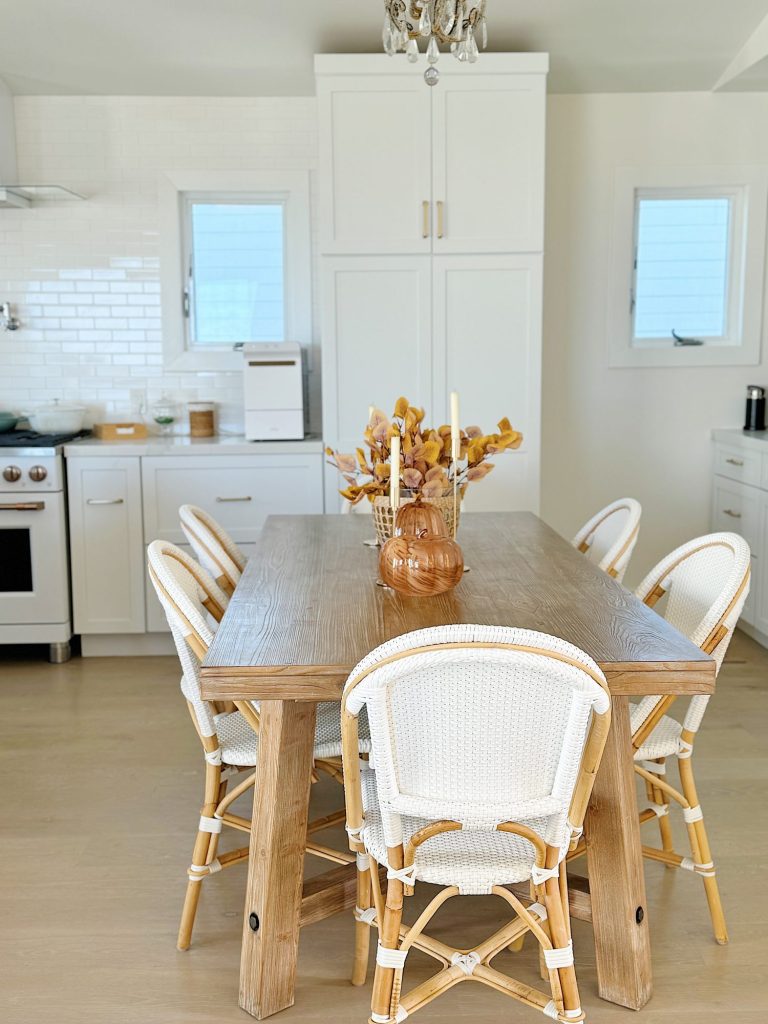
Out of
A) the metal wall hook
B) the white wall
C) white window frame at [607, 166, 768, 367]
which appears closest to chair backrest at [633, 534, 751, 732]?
the white wall

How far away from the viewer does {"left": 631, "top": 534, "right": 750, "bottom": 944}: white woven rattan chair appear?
208 centimetres

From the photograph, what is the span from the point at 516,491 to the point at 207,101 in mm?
2281

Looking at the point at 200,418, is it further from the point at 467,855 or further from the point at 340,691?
the point at 467,855

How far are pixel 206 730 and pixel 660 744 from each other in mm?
1005

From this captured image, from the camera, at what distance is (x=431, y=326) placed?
4203 mm

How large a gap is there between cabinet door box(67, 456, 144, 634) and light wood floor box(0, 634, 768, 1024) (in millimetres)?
763

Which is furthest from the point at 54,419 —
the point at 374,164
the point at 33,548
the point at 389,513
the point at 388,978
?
the point at 388,978

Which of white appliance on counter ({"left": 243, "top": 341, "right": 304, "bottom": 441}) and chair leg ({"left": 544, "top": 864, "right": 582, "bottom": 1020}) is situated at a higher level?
white appliance on counter ({"left": 243, "top": 341, "right": 304, "bottom": 441})

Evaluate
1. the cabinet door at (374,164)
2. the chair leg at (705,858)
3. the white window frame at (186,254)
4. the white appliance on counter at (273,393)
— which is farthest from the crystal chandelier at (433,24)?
the white window frame at (186,254)

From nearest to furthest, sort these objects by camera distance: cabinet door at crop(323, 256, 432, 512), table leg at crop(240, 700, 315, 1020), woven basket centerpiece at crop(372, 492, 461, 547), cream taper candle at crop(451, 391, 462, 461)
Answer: table leg at crop(240, 700, 315, 1020) < cream taper candle at crop(451, 391, 462, 461) < woven basket centerpiece at crop(372, 492, 461, 547) < cabinet door at crop(323, 256, 432, 512)

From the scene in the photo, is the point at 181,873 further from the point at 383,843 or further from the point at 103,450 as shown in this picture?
the point at 103,450

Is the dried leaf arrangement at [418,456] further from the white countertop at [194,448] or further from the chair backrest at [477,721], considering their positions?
the white countertop at [194,448]

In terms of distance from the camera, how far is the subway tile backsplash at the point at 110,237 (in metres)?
4.65

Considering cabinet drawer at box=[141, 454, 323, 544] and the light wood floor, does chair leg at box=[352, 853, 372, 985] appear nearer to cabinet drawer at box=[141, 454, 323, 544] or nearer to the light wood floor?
the light wood floor
